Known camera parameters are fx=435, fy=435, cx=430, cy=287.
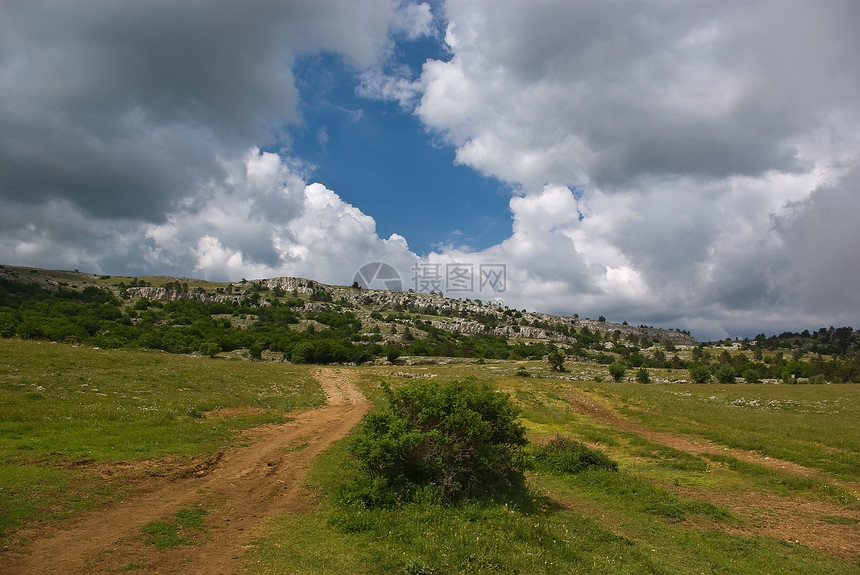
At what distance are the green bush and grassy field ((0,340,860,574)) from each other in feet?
2.46

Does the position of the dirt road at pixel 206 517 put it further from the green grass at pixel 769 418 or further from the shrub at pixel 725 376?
the shrub at pixel 725 376

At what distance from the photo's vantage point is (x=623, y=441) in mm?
26312

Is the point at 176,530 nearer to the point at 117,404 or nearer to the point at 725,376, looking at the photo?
the point at 117,404

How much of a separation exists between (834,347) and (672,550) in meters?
237

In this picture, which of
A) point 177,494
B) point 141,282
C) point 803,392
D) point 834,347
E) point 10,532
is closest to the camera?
point 10,532

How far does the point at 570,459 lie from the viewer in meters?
18.5

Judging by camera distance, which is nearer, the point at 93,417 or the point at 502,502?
the point at 502,502

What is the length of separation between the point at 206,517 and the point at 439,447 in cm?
588

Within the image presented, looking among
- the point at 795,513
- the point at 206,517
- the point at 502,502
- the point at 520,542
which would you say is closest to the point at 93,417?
the point at 206,517

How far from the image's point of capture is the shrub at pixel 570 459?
18.2 metres

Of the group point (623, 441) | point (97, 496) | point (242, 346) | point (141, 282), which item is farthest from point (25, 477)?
point (141, 282)

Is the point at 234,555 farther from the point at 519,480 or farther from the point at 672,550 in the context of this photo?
the point at 672,550

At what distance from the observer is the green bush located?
37.4ft

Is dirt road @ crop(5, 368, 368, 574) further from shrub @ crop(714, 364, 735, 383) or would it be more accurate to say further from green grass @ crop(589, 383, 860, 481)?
shrub @ crop(714, 364, 735, 383)
